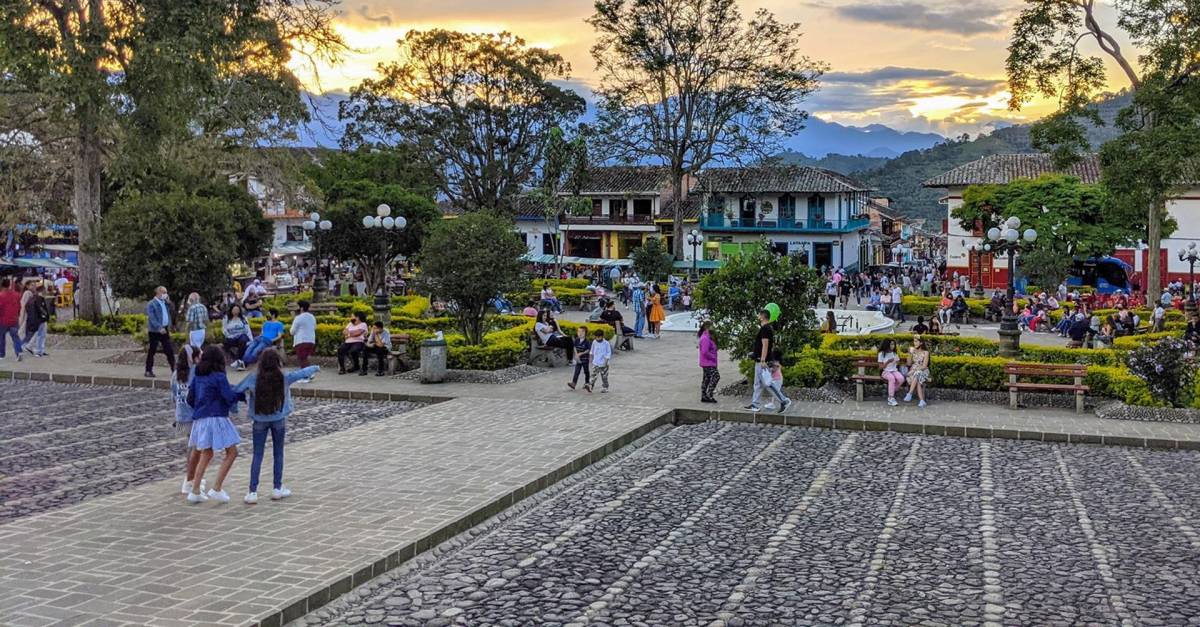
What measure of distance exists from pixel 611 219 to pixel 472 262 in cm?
4410

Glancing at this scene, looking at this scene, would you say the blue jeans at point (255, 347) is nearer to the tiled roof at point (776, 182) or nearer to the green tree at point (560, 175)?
the green tree at point (560, 175)

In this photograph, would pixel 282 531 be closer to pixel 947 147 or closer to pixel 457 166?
pixel 457 166

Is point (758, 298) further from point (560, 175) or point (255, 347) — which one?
point (560, 175)

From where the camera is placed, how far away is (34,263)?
3641 centimetres

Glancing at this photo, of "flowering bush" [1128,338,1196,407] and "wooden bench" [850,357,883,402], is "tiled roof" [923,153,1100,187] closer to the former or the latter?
"wooden bench" [850,357,883,402]

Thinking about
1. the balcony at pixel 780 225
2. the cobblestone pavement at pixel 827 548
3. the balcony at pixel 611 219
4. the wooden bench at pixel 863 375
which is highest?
the balcony at pixel 611 219

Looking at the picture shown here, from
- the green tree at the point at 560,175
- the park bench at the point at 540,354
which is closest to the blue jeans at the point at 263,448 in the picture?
the park bench at the point at 540,354

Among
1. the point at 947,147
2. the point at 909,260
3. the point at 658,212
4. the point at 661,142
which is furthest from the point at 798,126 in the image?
the point at 947,147

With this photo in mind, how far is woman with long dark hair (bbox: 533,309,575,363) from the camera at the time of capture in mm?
17703

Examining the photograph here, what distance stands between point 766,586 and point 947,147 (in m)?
117

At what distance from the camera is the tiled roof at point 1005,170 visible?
162ft

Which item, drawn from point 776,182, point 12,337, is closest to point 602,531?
point 12,337

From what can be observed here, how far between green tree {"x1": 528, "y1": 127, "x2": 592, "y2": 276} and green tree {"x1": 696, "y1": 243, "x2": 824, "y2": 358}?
99.3ft

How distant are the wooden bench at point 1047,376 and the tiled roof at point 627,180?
153ft
